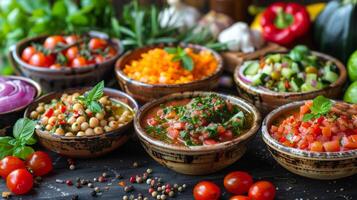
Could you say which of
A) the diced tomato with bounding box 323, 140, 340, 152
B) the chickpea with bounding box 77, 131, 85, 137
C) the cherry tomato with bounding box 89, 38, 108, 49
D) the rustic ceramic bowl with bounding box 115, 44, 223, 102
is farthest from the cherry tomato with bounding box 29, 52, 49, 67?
the diced tomato with bounding box 323, 140, 340, 152

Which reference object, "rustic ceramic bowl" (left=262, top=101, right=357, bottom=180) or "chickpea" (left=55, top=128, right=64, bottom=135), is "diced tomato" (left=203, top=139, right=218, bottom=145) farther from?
"chickpea" (left=55, top=128, right=64, bottom=135)

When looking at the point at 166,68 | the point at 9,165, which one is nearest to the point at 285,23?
the point at 166,68

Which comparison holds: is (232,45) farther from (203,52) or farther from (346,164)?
(346,164)

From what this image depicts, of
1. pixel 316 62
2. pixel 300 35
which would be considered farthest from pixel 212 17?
pixel 316 62

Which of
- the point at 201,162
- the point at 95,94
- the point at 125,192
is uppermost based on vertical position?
the point at 95,94

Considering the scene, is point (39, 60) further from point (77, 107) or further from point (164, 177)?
point (164, 177)

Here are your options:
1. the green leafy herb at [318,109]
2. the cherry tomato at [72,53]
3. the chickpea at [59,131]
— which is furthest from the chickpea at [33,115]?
the green leafy herb at [318,109]

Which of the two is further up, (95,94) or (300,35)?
(95,94)
